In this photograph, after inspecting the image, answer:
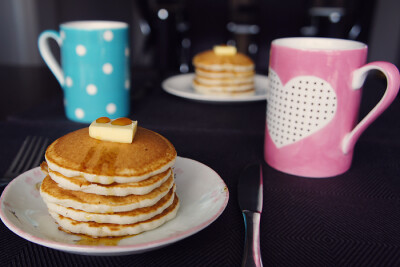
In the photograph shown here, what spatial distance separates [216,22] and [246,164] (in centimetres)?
390

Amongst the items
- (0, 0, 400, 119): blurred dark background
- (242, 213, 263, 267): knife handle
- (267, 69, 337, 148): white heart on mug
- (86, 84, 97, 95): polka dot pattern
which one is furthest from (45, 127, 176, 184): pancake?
(0, 0, 400, 119): blurred dark background

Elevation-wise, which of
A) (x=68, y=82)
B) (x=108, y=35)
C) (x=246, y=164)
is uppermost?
(x=108, y=35)

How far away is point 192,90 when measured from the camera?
4.05 feet

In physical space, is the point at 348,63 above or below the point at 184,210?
above

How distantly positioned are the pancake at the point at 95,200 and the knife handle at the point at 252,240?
125 mm

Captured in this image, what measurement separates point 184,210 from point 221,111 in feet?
1.84

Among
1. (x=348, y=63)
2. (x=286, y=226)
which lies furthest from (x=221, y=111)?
(x=286, y=226)

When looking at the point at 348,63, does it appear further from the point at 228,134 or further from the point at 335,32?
the point at 335,32

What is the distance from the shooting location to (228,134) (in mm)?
921

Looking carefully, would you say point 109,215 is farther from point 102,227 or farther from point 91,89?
point 91,89

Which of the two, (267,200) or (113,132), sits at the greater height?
(113,132)

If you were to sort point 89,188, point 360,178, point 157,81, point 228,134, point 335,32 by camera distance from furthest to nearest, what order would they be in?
point 335,32 → point 157,81 → point 228,134 → point 360,178 → point 89,188

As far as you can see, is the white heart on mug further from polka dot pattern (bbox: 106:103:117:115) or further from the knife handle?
polka dot pattern (bbox: 106:103:117:115)

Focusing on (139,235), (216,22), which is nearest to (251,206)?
(139,235)
